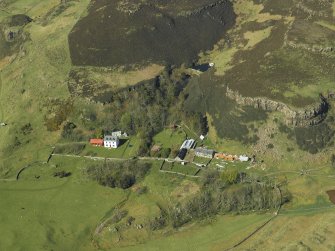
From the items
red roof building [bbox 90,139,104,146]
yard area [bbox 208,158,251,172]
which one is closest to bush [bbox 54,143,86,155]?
red roof building [bbox 90,139,104,146]

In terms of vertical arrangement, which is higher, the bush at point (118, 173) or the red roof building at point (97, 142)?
the red roof building at point (97, 142)

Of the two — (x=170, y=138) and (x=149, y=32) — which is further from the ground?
(x=149, y=32)

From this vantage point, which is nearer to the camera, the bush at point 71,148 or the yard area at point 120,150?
the yard area at point 120,150

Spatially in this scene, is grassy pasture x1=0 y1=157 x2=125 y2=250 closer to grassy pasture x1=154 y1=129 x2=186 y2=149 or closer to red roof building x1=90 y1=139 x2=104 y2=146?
red roof building x1=90 y1=139 x2=104 y2=146

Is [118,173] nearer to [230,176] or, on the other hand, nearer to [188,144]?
[188,144]

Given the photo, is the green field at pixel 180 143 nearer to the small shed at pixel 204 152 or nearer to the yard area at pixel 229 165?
the yard area at pixel 229 165

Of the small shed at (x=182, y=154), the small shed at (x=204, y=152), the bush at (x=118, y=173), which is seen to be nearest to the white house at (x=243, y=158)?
the small shed at (x=204, y=152)

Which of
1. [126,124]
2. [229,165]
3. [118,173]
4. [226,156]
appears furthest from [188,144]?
[118,173]
